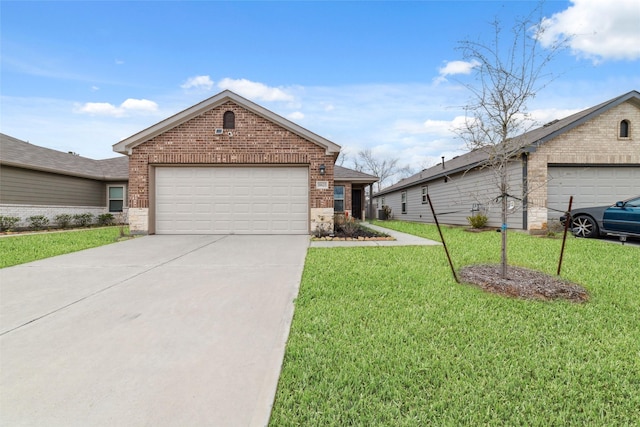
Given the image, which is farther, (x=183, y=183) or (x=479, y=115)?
(x=183, y=183)

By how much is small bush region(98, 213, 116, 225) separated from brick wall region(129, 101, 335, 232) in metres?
7.96

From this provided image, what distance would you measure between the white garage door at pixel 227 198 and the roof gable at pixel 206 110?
1.22 metres

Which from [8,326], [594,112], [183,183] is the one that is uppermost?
[594,112]

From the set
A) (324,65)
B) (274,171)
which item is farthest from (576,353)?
(324,65)

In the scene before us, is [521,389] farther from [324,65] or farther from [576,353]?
[324,65]

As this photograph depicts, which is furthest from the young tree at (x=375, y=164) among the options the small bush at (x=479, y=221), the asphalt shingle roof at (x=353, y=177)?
the small bush at (x=479, y=221)

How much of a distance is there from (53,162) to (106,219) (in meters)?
3.79

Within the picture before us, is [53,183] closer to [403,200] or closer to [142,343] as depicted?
[142,343]

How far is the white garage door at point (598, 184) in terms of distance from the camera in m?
11.0

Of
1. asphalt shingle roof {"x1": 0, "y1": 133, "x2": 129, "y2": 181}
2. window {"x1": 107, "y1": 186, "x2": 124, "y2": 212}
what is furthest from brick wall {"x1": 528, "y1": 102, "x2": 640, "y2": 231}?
window {"x1": 107, "y1": 186, "x2": 124, "y2": 212}

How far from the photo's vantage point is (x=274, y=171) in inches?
432

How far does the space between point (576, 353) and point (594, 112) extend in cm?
1277

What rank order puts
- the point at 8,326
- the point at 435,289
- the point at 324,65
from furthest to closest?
the point at 324,65 → the point at 435,289 → the point at 8,326

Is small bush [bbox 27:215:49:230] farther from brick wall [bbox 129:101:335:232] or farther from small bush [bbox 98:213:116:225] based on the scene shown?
brick wall [bbox 129:101:335:232]
